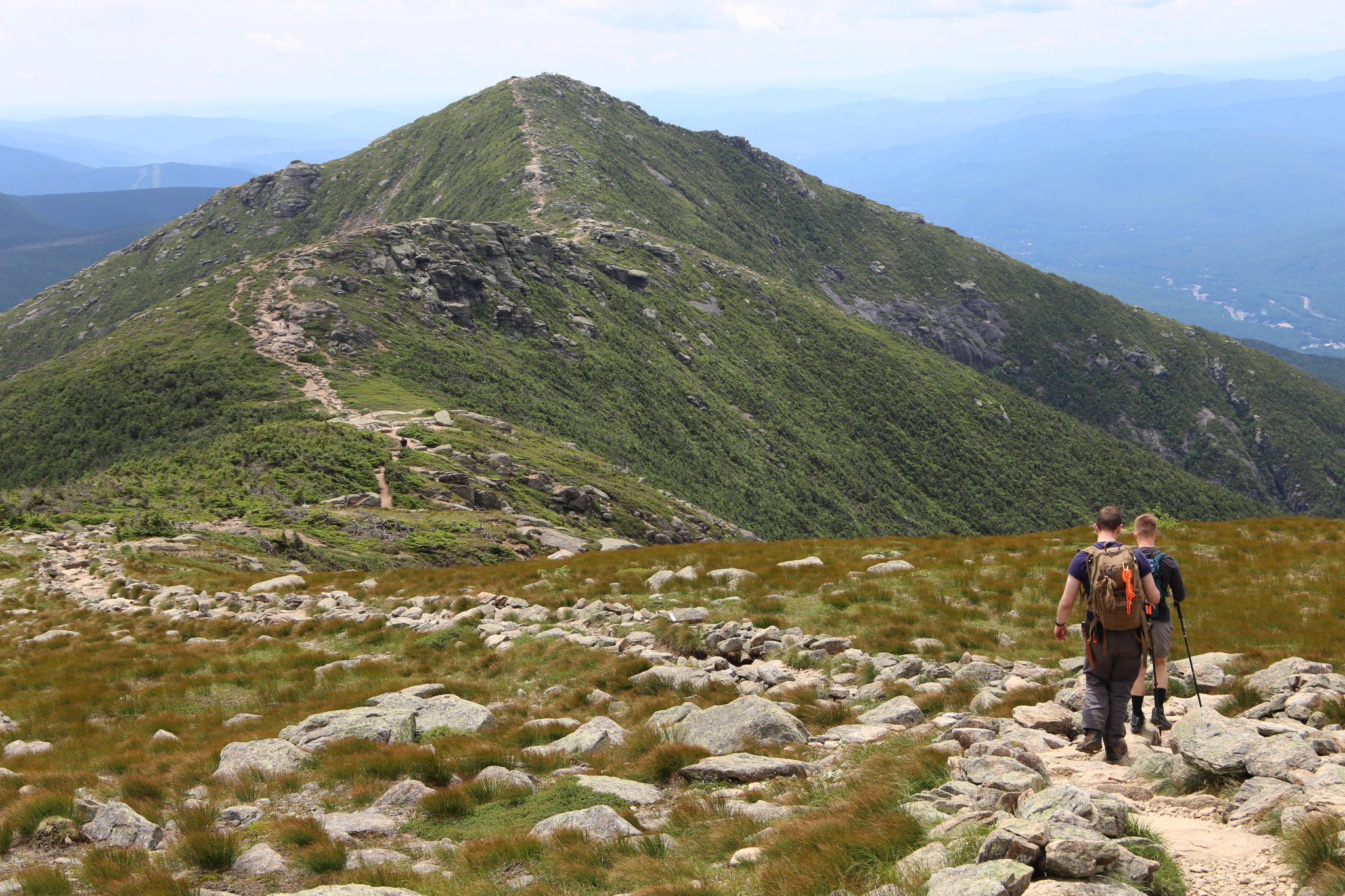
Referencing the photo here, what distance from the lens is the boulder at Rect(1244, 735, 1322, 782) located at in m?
7.88

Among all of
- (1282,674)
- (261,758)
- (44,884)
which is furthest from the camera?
(261,758)

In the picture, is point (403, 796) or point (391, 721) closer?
point (403, 796)

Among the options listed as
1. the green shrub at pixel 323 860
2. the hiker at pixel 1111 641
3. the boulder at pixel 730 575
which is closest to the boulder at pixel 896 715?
the hiker at pixel 1111 641

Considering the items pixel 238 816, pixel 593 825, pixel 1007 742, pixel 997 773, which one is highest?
pixel 997 773

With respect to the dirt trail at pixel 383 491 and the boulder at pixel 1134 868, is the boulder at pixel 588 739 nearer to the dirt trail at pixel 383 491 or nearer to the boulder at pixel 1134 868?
the boulder at pixel 1134 868

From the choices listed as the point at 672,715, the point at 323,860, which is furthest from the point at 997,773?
the point at 323,860

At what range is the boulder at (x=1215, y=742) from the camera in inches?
319

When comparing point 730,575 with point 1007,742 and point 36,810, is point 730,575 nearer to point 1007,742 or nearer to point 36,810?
point 1007,742

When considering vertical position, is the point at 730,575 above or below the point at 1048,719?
below

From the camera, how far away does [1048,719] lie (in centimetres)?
1072

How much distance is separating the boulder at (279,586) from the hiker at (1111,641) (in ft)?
77.7

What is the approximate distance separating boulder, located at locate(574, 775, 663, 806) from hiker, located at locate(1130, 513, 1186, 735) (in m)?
6.37

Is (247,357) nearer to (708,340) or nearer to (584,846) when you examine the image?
(584,846)

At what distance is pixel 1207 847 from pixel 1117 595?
11.8 ft
